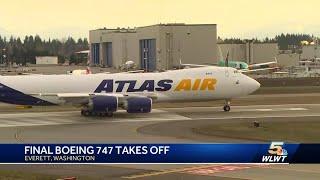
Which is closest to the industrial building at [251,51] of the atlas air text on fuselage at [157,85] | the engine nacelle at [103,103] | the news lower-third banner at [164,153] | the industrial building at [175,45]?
the industrial building at [175,45]

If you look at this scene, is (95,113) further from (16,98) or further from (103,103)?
(16,98)

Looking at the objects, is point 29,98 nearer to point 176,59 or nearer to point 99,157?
point 99,157

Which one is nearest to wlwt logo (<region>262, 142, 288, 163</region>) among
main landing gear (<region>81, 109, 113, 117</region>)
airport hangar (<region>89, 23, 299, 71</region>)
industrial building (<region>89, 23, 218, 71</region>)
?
main landing gear (<region>81, 109, 113, 117</region>)

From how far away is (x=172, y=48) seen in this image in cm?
13138

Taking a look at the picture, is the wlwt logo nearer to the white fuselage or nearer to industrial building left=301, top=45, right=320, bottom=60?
the white fuselage

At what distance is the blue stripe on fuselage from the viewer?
44.1 metres

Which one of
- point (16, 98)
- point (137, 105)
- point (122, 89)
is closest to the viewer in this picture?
point (137, 105)

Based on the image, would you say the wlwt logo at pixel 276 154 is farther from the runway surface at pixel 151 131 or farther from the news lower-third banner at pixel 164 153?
the runway surface at pixel 151 131

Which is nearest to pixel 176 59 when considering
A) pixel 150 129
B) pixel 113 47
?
pixel 113 47

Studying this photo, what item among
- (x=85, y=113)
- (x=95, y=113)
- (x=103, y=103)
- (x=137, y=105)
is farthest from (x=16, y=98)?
(x=137, y=105)

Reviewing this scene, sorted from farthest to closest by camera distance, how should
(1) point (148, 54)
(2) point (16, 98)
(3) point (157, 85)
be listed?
(1) point (148, 54) < (3) point (157, 85) < (2) point (16, 98)

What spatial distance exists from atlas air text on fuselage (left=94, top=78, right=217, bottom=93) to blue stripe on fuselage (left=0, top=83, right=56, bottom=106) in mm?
4510

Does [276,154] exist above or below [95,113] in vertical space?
above

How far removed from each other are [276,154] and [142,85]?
29.7 m
